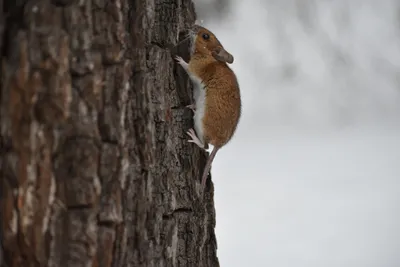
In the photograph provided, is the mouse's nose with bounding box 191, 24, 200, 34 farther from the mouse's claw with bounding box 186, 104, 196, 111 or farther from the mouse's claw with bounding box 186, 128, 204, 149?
the mouse's claw with bounding box 186, 128, 204, 149

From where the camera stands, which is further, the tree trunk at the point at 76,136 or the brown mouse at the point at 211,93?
the brown mouse at the point at 211,93

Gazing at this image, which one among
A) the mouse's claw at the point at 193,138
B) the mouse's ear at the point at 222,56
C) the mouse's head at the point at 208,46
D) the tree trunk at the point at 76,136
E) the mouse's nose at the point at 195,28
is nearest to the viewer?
the tree trunk at the point at 76,136

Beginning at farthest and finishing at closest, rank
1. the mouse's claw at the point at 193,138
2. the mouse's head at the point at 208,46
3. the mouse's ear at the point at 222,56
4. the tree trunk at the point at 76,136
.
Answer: the mouse's ear at the point at 222,56, the mouse's head at the point at 208,46, the mouse's claw at the point at 193,138, the tree trunk at the point at 76,136

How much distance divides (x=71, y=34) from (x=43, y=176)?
375 mm

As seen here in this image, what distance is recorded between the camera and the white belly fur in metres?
2.39

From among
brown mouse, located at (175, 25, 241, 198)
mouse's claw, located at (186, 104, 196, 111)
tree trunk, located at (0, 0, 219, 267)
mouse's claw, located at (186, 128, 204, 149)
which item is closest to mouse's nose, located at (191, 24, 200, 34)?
brown mouse, located at (175, 25, 241, 198)

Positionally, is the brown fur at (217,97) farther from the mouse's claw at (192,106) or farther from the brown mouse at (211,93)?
the mouse's claw at (192,106)

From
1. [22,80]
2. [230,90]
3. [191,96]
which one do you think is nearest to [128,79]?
[22,80]

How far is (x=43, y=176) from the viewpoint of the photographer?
1.55m

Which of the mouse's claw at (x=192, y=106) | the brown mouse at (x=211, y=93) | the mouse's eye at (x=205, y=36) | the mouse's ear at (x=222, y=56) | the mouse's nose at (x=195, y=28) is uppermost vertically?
the mouse's eye at (x=205, y=36)

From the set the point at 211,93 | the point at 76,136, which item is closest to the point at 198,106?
the point at 211,93

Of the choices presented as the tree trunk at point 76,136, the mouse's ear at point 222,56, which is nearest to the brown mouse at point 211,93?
the mouse's ear at point 222,56

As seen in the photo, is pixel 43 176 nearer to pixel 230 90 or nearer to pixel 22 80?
pixel 22 80

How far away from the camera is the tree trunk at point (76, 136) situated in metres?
1.53
